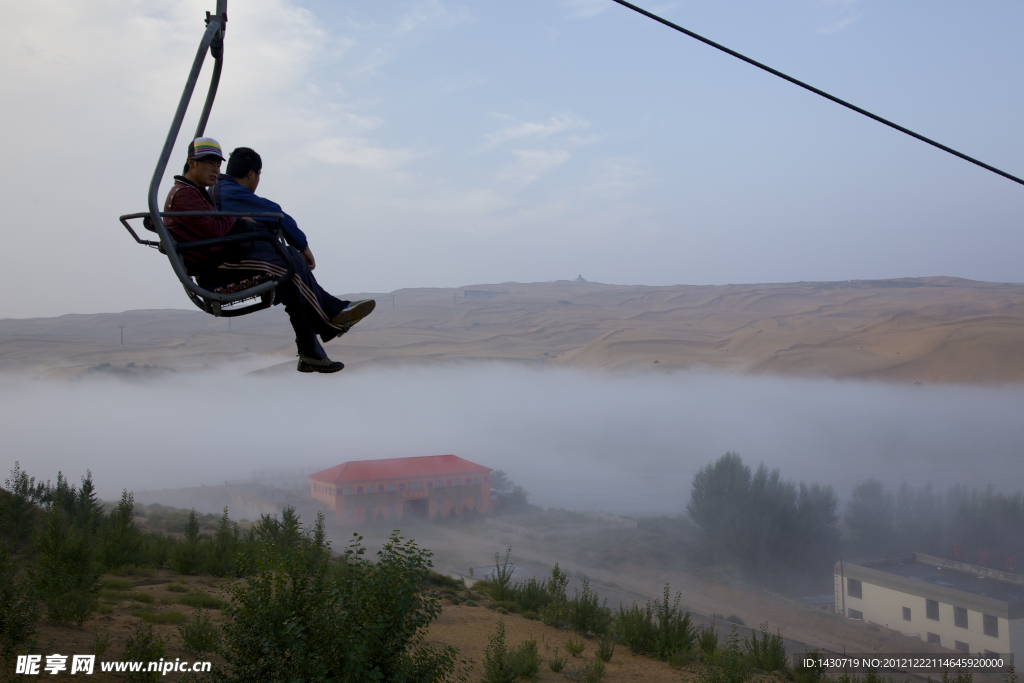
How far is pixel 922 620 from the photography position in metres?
30.7

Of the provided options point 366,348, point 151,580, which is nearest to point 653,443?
point 366,348

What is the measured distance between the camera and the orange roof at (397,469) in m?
56.8

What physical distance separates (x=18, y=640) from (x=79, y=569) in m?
4.56

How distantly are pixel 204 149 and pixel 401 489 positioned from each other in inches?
2159

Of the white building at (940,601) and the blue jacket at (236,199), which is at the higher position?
the blue jacket at (236,199)

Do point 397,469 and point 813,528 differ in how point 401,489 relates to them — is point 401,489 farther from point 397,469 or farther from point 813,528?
point 813,528

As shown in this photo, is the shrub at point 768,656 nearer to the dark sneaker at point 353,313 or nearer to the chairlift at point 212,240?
the dark sneaker at point 353,313

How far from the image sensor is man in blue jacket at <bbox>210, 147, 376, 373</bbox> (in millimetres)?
4230

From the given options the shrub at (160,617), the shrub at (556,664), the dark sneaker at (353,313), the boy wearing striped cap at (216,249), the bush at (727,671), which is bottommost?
the shrub at (556,664)

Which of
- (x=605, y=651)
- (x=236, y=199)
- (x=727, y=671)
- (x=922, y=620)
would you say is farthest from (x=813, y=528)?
(x=236, y=199)

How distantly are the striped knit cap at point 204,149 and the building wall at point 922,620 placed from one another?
34754 mm

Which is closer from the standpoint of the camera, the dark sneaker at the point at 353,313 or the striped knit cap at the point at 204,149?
the striped knit cap at the point at 204,149

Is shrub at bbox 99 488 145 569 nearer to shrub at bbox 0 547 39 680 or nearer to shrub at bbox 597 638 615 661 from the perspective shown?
shrub at bbox 0 547 39 680

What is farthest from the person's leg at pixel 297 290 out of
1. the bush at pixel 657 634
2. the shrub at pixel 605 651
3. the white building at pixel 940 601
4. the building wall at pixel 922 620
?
the building wall at pixel 922 620
